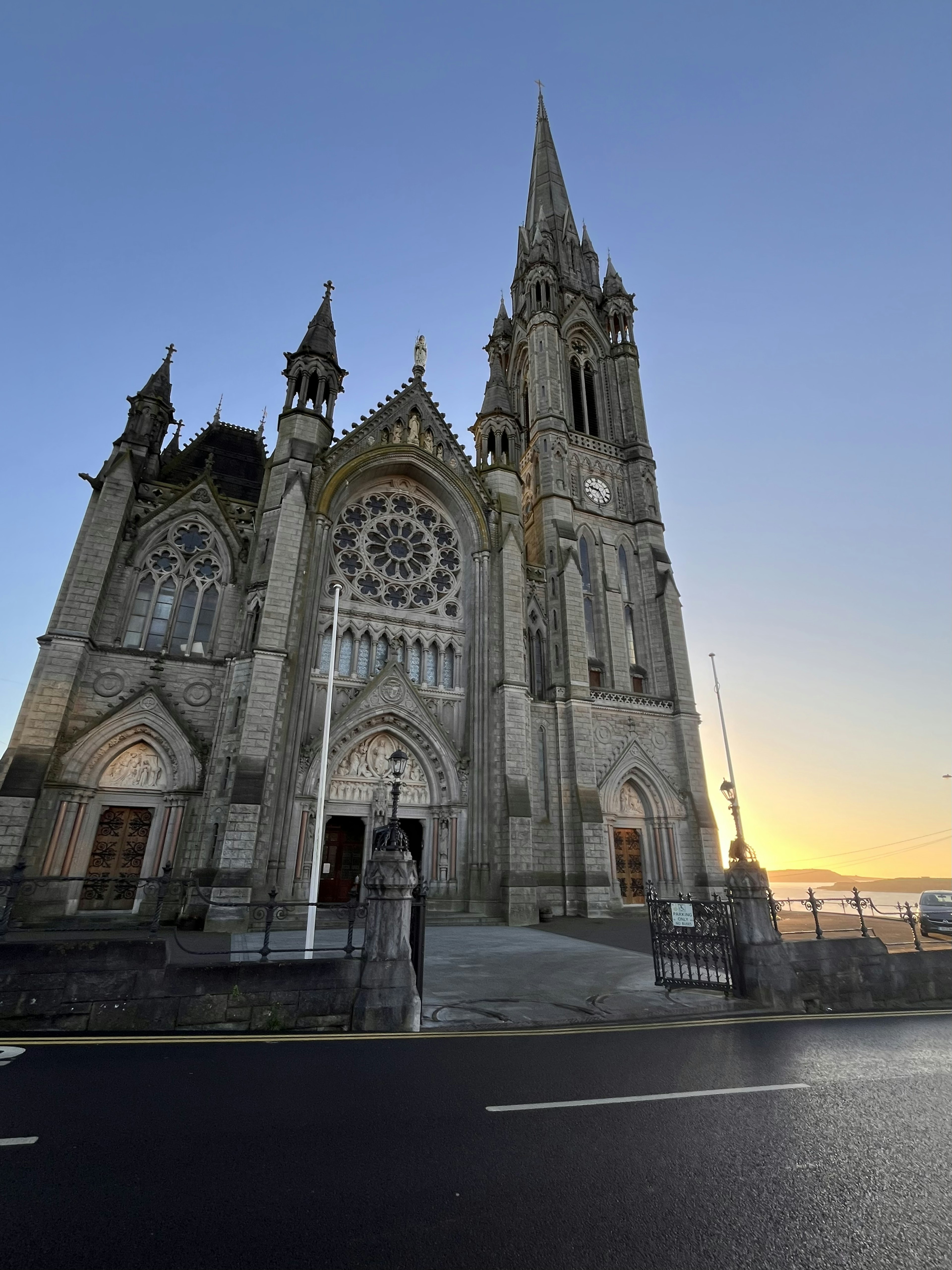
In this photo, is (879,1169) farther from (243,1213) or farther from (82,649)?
(82,649)

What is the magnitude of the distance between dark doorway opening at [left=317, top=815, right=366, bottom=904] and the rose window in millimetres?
8660

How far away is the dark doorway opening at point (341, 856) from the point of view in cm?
2000

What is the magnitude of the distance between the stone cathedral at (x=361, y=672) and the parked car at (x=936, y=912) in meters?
7.11

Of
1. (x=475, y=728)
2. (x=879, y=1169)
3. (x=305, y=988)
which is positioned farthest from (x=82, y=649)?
(x=879, y=1169)

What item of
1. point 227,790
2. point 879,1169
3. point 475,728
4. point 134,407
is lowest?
point 879,1169

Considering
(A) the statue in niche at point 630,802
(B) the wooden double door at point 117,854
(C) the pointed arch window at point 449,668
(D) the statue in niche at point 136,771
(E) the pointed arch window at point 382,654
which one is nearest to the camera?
(B) the wooden double door at point 117,854

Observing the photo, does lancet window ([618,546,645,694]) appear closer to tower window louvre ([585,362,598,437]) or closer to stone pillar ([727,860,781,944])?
tower window louvre ([585,362,598,437])

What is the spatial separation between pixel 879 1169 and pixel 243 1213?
4228 millimetres

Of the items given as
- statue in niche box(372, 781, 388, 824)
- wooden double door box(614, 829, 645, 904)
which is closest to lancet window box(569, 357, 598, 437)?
wooden double door box(614, 829, 645, 904)

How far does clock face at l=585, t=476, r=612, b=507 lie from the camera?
31328mm

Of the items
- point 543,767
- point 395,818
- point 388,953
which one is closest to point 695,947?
point 388,953

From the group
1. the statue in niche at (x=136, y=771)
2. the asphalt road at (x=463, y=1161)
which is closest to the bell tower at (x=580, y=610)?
the statue in niche at (x=136, y=771)

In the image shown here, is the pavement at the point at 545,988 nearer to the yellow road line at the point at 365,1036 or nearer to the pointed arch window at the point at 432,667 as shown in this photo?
the yellow road line at the point at 365,1036

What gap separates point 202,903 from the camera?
1633cm
